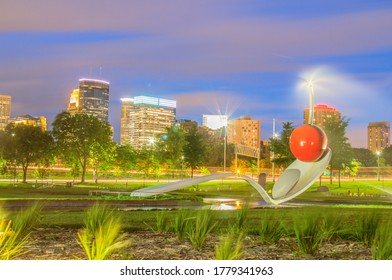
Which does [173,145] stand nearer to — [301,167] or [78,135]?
[78,135]

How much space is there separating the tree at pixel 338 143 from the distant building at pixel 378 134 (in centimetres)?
839

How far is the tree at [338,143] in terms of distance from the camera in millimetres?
31453

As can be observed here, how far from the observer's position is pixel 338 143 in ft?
105

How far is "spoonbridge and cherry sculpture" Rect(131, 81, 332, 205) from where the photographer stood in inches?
531

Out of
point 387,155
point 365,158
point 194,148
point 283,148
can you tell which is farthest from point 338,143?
point 365,158

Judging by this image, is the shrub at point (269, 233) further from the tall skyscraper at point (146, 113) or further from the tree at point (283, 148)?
the tree at point (283, 148)

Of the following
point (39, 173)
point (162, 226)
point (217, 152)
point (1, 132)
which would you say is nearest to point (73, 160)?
point (39, 173)

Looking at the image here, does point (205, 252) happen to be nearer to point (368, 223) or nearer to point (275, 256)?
point (275, 256)

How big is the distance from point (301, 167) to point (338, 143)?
17.9 meters

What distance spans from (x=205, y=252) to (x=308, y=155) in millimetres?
6684

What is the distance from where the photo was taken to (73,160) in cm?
4047

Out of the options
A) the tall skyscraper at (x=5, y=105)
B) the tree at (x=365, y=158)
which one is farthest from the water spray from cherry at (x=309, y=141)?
the tree at (x=365, y=158)
